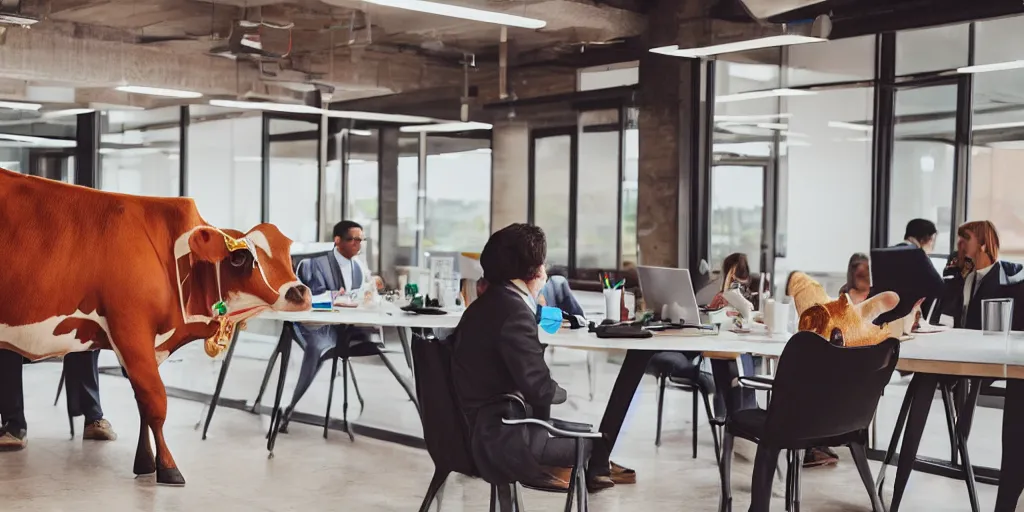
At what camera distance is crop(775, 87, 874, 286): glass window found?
9797 mm

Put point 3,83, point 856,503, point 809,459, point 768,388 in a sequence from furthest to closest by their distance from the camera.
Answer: point 3,83
point 809,459
point 856,503
point 768,388

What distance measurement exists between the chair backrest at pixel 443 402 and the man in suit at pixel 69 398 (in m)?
3.67

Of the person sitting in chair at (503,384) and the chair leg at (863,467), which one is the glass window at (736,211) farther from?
the person sitting in chair at (503,384)

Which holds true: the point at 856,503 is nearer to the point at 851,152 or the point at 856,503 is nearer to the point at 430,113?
the point at 851,152

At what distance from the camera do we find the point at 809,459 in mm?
5824

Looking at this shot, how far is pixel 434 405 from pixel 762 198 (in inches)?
282

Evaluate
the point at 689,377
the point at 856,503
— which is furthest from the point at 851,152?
the point at 856,503

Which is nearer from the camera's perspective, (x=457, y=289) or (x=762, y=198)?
(x=457, y=289)

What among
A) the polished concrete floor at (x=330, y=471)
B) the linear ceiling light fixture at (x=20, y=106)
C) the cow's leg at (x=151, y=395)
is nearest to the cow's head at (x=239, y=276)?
the cow's leg at (x=151, y=395)

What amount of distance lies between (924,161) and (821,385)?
21.0 feet

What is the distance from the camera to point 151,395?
17.5 ft

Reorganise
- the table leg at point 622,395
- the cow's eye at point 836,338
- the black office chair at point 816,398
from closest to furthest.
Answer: the black office chair at point 816,398 < the cow's eye at point 836,338 < the table leg at point 622,395

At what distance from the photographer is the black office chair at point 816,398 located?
3.67 m

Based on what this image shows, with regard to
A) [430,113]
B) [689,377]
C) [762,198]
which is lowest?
[689,377]
